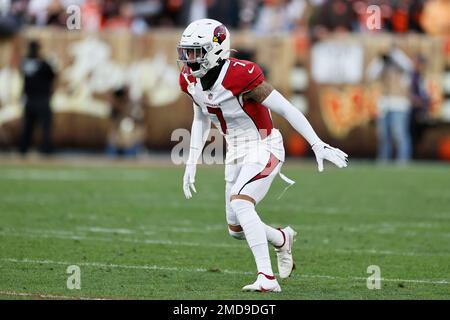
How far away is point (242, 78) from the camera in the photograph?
24.7ft

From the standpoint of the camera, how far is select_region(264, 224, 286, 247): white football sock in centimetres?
781

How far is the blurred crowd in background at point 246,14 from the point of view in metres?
20.0

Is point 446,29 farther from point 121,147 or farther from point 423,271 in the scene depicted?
point 423,271

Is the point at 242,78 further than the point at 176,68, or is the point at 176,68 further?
the point at 176,68

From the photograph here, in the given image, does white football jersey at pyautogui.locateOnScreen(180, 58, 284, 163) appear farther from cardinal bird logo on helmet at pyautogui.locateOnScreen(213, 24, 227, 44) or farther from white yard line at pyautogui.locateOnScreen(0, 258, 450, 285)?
white yard line at pyautogui.locateOnScreen(0, 258, 450, 285)

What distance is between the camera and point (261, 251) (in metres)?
7.36

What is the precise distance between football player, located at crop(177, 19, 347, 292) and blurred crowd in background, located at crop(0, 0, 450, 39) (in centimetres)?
1218

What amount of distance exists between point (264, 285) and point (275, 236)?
2.33 feet
